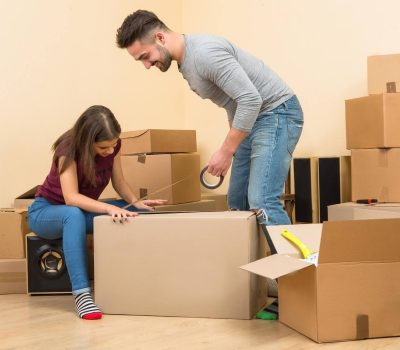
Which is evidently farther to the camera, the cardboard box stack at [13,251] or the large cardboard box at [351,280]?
the cardboard box stack at [13,251]

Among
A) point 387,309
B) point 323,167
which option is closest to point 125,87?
point 323,167

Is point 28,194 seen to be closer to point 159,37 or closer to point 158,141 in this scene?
point 158,141

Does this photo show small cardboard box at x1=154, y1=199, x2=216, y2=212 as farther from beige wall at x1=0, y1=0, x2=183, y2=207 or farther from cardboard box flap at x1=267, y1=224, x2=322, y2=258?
cardboard box flap at x1=267, y1=224, x2=322, y2=258

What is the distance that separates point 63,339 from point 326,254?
2.53 feet

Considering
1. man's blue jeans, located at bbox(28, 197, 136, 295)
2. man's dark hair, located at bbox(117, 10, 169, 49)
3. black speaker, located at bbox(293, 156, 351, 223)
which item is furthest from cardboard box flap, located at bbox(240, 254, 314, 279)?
black speaker, located at bbox(293, 156, 351, 223)

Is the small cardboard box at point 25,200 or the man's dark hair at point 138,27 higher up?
the man's dark hair at point 138,27

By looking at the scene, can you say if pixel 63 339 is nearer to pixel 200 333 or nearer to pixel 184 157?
pixel 200 333

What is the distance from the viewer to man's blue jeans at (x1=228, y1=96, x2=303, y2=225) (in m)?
1.95

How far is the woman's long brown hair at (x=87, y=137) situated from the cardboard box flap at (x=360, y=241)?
88cm

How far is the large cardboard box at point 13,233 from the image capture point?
231 cm

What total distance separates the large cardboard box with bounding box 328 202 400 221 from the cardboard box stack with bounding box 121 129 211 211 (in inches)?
28.2

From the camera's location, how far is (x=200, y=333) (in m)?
1.70

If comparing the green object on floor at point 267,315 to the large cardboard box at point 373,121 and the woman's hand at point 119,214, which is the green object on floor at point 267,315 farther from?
the large cardboard box at point 373,121

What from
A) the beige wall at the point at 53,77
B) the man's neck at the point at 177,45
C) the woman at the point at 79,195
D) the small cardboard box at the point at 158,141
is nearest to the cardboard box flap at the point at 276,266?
the woman at the point at 79,195
